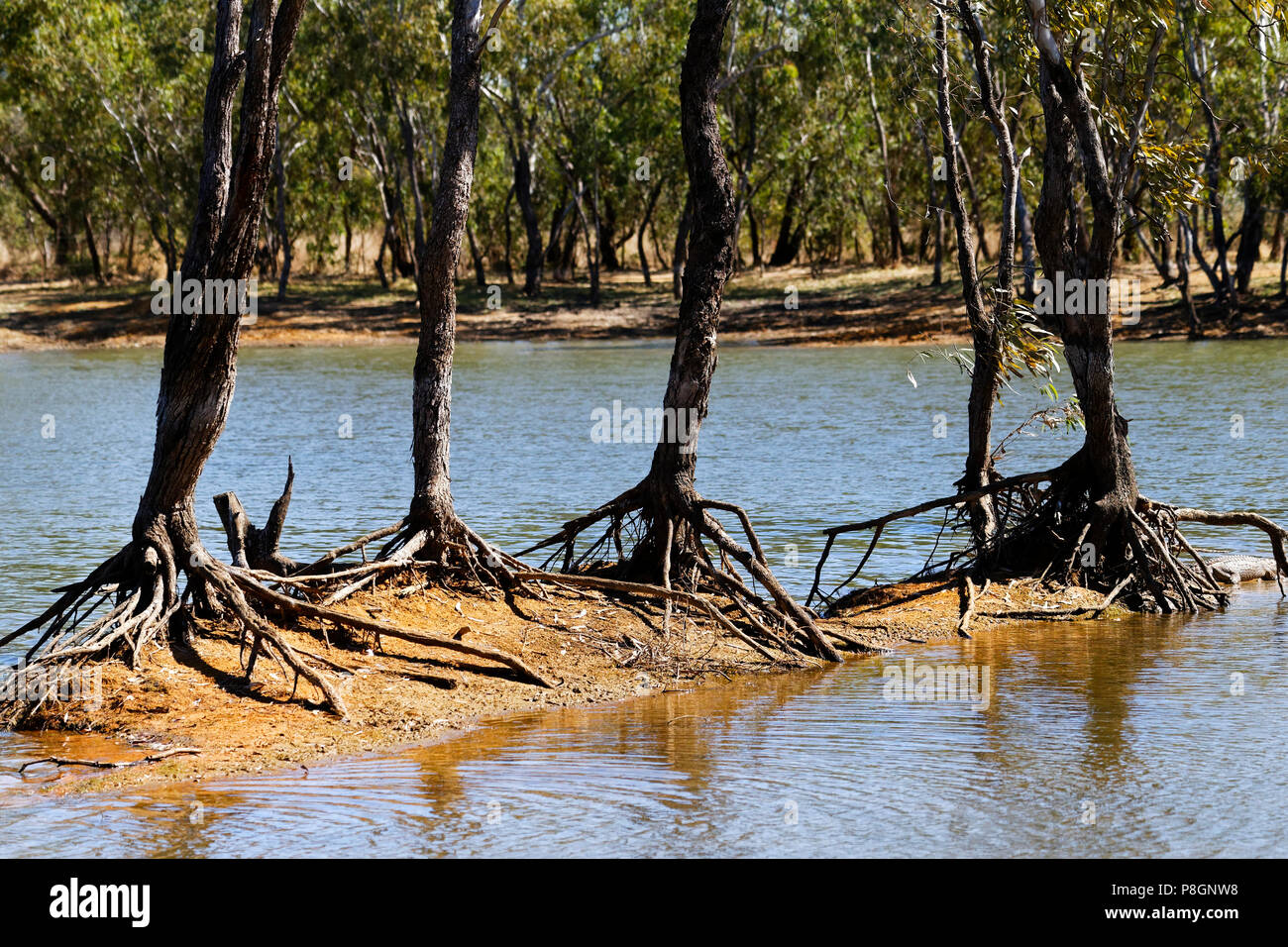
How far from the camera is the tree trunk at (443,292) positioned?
966cm

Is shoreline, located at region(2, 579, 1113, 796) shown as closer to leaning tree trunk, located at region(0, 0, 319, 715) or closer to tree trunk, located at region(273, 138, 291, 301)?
leaning tree trunk, located at region(0, 0, 319, 715)

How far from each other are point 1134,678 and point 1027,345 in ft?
9.86

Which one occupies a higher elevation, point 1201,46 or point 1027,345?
point 1201,46

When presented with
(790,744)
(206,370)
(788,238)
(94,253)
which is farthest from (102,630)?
(788,238)

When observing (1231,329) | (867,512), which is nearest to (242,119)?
(867,512)

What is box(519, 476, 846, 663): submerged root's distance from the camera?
31.4ft

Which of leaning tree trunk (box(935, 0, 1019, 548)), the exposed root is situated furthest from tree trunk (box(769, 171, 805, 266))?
the exposed root

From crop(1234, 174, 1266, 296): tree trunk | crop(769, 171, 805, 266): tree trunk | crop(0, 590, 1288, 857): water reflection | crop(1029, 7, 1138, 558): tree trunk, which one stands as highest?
crop(769, 171, 805, 266): tree trunk

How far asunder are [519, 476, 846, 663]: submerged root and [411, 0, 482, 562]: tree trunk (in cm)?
80

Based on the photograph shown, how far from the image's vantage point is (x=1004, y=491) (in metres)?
11.8

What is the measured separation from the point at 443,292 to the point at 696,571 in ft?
8.02

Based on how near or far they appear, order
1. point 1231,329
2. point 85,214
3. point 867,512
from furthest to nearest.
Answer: point 85,214
point 1231,329
point 867,512
